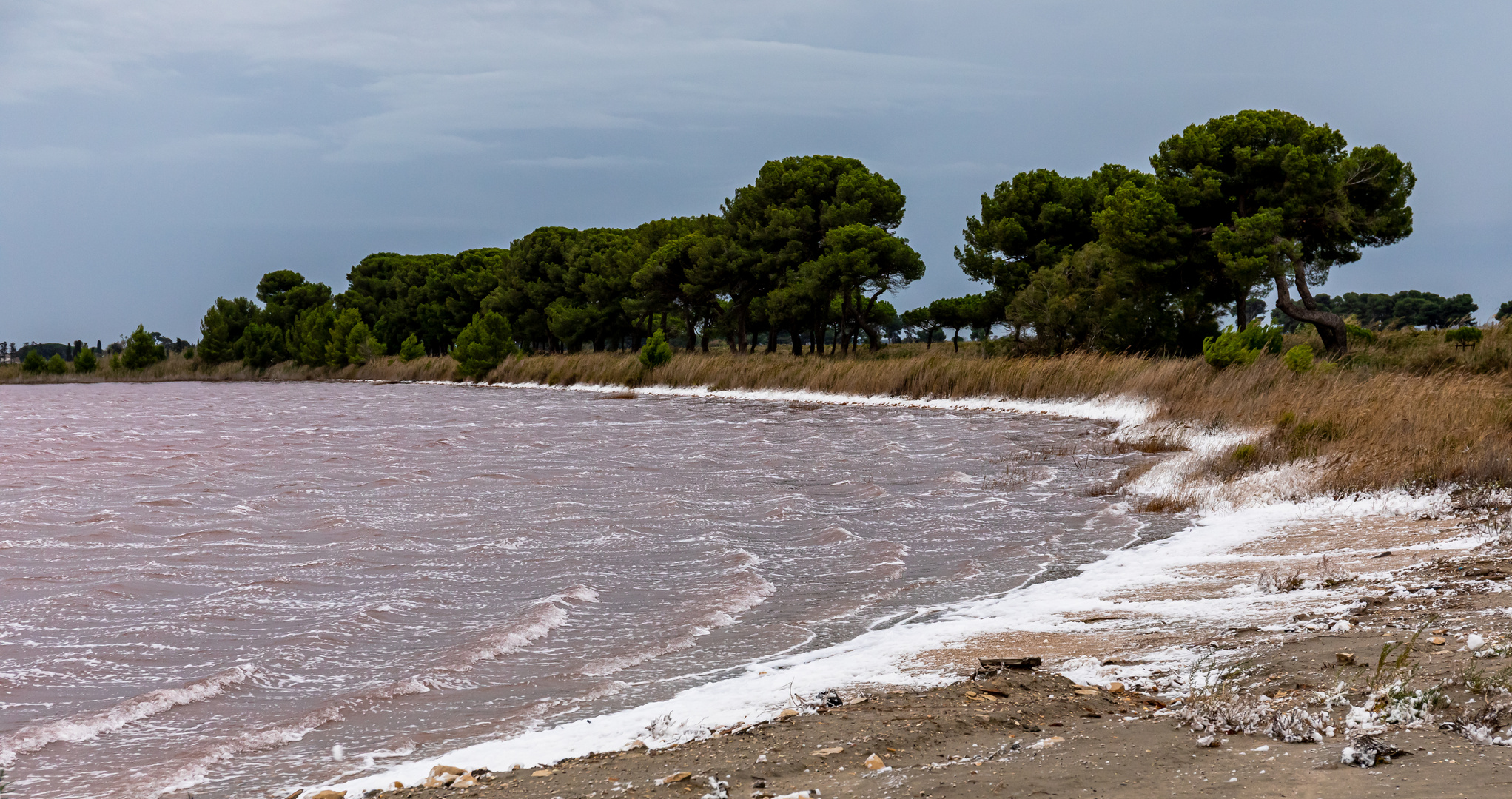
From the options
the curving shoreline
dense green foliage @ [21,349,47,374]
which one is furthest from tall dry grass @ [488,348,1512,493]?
dense green foliage @ [21,349,47,374]

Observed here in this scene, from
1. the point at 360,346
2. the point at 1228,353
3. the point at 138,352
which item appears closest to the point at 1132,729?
the point at 1228,353

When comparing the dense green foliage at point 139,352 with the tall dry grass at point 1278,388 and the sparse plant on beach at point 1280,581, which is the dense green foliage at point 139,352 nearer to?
the tall dry grass at point 1278,388

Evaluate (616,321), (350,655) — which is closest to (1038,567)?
(350,655)

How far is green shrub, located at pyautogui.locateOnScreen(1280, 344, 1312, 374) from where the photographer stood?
20.5 metres

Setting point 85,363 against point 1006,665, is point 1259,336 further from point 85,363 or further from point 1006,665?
point 85,363

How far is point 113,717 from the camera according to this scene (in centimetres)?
507

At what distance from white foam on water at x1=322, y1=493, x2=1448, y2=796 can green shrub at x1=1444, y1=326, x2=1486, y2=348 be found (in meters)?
21.3

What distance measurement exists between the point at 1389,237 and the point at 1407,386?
20.9 metres

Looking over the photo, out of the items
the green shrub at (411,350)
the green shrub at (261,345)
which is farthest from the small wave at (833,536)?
the green shrub at (261,345)

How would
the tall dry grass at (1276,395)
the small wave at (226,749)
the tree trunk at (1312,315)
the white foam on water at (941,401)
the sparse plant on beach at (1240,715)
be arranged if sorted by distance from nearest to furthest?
the sparse plant on beach at (1240,715)
the small wave at (226,749)
the tall dry grass at (1276,395)
the white foam on water at (941,401)
the tree trunk at (1312,315)

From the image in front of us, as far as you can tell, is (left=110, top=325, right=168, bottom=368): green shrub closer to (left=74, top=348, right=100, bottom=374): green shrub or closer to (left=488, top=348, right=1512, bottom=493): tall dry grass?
(left=74, top=348, right=100, bottom=374): green shrub

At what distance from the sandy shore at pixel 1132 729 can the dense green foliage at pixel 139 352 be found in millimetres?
90105

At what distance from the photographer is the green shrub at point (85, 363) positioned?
269 ft

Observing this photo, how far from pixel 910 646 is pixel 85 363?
9319 centimetres
